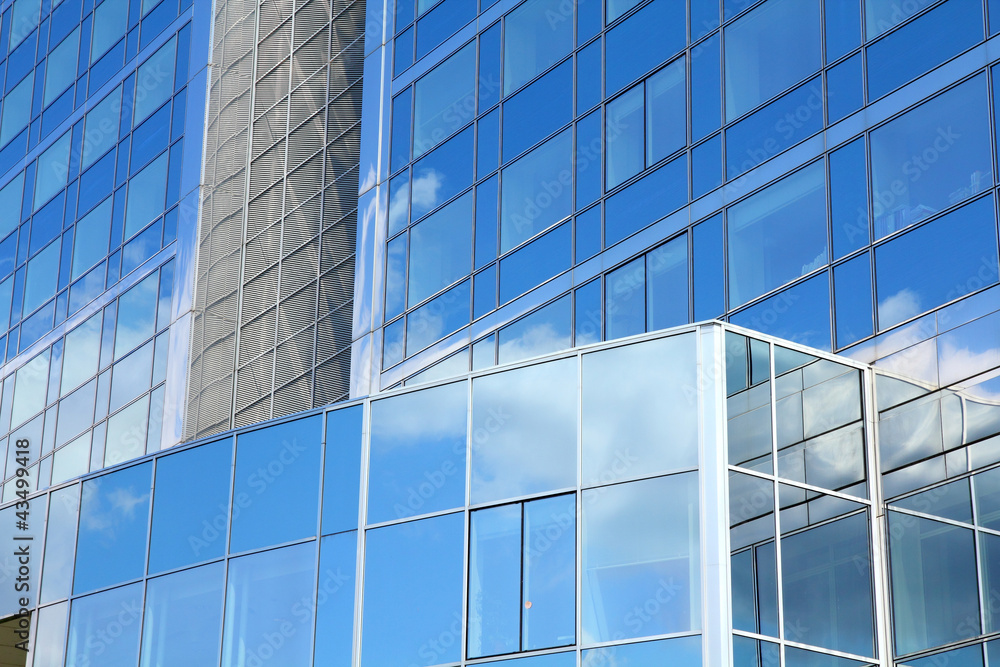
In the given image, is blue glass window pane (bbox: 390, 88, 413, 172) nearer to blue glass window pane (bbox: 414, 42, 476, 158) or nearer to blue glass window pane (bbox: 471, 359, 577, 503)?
blue glass window pane (bbox: 414, 42, 476, 158)

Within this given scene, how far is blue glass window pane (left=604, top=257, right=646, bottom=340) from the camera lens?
25422 millimetres

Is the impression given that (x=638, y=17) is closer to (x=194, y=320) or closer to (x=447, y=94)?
(x=447, y=94)

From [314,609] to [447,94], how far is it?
13408mm

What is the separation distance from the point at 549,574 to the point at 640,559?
133 centimetres

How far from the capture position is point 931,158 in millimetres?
21469

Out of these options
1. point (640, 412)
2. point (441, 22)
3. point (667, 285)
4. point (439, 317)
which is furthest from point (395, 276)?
point (640, 412)

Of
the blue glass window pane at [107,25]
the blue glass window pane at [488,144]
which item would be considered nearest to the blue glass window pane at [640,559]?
the blue glass window pane at [488,144]

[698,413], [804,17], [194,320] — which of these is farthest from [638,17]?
[194,320]

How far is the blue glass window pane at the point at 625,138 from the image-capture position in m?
26.4

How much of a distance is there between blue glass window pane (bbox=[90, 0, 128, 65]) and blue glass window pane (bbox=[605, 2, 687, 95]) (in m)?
20.8

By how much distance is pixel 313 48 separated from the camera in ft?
124

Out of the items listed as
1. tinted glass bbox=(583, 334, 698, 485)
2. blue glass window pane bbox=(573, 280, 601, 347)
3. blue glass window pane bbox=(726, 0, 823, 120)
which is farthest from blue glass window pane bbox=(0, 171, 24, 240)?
tinted glass bbox=(583, 334, 698, 485)

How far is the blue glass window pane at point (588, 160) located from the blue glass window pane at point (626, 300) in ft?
5.90

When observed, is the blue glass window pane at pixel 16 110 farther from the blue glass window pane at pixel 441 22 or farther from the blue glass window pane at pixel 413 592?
the blue glass window pane at pixel 413 592
